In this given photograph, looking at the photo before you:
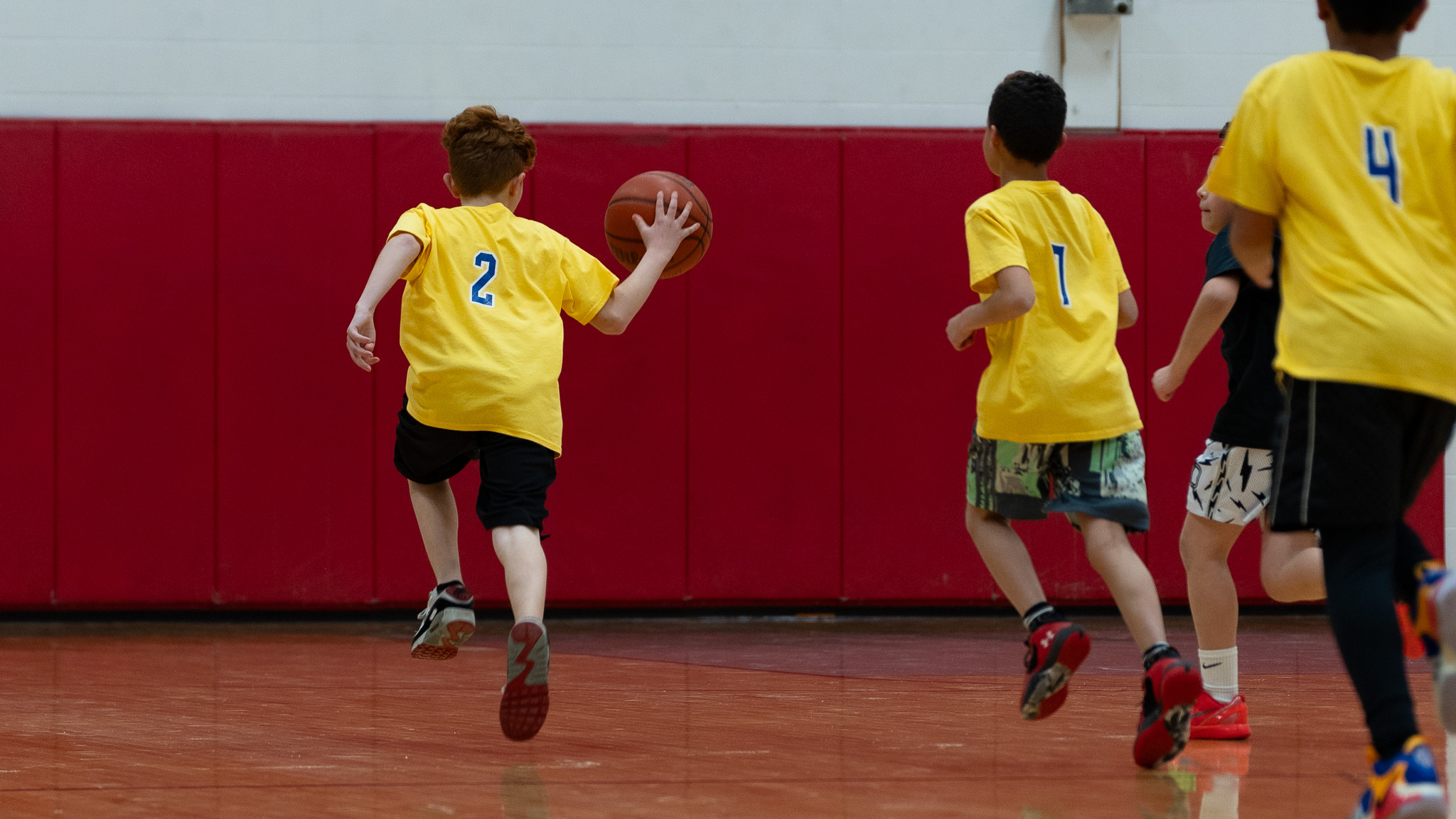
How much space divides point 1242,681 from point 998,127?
6.93ft

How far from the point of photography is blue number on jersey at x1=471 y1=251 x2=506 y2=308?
334 centimetres

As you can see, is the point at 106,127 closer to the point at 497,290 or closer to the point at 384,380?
the point at 384,380

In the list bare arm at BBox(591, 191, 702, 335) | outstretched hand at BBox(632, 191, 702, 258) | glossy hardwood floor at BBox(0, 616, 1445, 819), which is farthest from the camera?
outstretched hand at BBox(632, 191, 702, 258)

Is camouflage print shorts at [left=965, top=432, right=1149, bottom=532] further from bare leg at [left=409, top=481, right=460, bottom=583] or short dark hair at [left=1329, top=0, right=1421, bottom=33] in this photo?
bare leg at [left=409, top=481, right=460, bottom=583]

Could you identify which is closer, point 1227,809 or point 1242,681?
point 1227,809

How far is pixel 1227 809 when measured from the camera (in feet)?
8.07

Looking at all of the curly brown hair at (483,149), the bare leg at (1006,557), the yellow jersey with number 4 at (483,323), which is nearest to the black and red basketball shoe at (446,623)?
the yellow jersey with number 4 at (483,323)

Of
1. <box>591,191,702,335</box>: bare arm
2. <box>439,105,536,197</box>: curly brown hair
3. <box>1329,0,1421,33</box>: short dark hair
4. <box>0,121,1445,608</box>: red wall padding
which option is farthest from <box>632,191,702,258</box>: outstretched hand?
<box>0,121,1445,608</box>: red wall padding

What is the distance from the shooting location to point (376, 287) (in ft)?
10.6

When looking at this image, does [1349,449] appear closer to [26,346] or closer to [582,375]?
[582,375]

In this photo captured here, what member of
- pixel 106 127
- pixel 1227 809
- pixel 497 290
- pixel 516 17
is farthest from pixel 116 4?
pixel 1227 809

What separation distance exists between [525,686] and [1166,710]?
4.23 ft

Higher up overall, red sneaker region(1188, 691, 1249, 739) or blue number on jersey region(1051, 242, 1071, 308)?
blue number on jersey region(1051, 242, 1071, 308)

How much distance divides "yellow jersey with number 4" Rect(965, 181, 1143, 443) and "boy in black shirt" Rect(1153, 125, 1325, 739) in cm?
18
